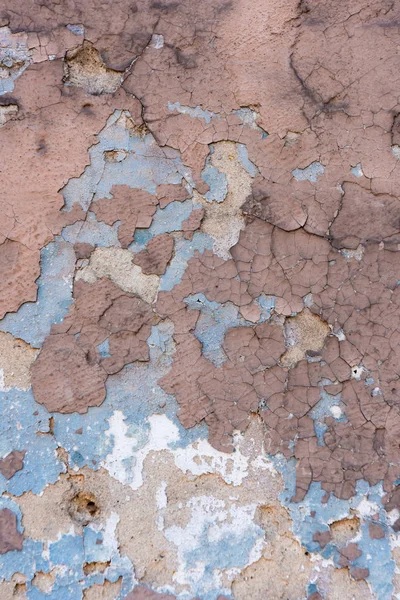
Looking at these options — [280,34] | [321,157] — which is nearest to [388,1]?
[280,34]

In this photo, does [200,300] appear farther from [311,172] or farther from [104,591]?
[104,591]

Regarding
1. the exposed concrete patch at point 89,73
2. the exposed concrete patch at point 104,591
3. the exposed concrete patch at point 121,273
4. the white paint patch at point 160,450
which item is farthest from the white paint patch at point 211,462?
the exposed concrete patch at point 89,73

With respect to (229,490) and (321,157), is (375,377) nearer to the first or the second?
(229,490)

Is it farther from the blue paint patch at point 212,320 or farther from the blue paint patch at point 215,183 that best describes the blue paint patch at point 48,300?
the blue paint patch at point 215,183

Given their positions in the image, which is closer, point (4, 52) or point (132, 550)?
point (132, 550)

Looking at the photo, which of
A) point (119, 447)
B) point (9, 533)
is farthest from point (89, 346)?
point (9, 533)
